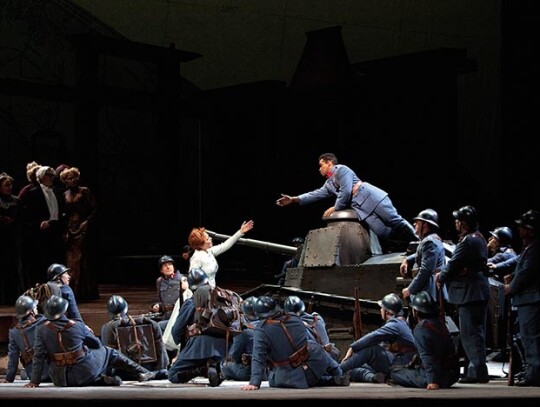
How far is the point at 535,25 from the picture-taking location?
15.8m

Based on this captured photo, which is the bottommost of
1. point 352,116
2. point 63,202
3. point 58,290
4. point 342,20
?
point 58,290

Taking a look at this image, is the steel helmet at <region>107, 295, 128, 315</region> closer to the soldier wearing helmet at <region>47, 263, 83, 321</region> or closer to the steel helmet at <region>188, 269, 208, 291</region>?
the soldier wearing helmet at <region>47, 263, 83, 321</region>

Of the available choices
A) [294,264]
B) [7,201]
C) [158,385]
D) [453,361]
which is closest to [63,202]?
[7,201]

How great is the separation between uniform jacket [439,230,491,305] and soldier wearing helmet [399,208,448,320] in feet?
1.12

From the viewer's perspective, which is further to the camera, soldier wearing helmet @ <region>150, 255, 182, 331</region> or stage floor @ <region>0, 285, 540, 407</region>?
soldier wearing helmet @ <region>150, 255, 182, 331</region>

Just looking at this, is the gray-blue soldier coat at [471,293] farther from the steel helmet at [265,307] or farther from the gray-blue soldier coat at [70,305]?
the gray-blue soldier coat at [70,305]

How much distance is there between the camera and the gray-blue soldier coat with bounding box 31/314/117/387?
33.7 ft

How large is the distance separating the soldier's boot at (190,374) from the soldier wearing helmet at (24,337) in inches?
55.7

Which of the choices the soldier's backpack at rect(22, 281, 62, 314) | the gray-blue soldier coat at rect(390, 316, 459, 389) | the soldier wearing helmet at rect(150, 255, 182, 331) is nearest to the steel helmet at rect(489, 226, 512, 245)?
→ the gray-blue soldier coat at rect(390, 316, 459, 389)

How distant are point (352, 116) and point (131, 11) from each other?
4.97 metres

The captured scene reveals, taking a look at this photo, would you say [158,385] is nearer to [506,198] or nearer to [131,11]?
[506,198]

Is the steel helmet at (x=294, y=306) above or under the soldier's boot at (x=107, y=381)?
above

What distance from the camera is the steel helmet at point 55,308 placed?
1023 cm

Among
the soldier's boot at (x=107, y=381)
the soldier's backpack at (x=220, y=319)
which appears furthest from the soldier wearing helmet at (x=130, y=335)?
the soldier's backpack at (x=220, y=319)
